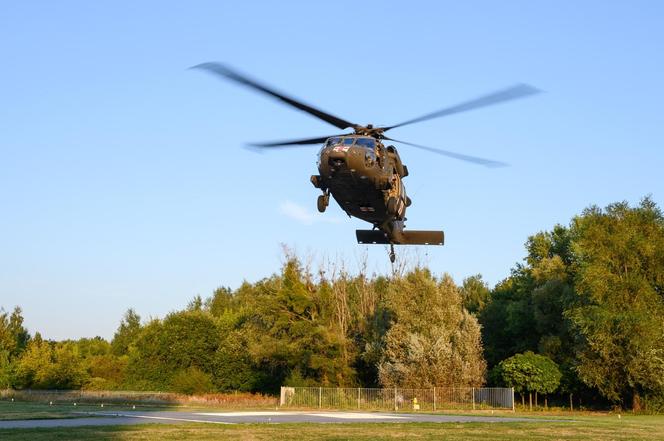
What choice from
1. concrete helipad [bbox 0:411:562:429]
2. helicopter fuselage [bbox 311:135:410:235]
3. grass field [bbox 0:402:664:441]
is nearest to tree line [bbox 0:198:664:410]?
concrete helipad [bbox 0:411:562:429]

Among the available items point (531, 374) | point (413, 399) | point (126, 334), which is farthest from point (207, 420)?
point (126, 334)

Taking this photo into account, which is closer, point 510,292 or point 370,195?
point 370,195

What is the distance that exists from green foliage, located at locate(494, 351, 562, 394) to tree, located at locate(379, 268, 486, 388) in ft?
8.61

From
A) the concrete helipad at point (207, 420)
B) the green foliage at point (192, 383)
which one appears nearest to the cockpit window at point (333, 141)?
the concrete helipad at point (207, 420)

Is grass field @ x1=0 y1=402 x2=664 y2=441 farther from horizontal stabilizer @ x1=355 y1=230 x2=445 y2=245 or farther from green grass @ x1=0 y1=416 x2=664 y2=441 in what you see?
horizontal stabilizer @ x1=355 y1=230 x2=445 y2=245

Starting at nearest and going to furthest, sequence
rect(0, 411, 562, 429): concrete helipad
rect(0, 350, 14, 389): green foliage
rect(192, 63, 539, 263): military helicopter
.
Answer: rect(192, 63, 539, 263): military helicopter → rect(0, 411, 562, 429): concrete helipad → rect(0, 350, 14, 389): green foliage

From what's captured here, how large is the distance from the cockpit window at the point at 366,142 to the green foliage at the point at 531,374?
129 feet

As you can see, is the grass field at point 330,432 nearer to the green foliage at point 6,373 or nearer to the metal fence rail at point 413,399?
the metal fence rail at point 413,399

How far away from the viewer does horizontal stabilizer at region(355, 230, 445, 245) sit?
25.6 meters

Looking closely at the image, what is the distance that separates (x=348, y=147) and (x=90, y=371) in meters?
85.1

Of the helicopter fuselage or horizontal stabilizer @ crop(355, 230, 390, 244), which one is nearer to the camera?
the helicopter fuselage

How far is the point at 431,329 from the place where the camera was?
57969 mm

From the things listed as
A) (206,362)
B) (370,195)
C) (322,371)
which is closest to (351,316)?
(322,371)

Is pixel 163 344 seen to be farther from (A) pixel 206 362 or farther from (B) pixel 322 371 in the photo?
(B) pixel 322 371
